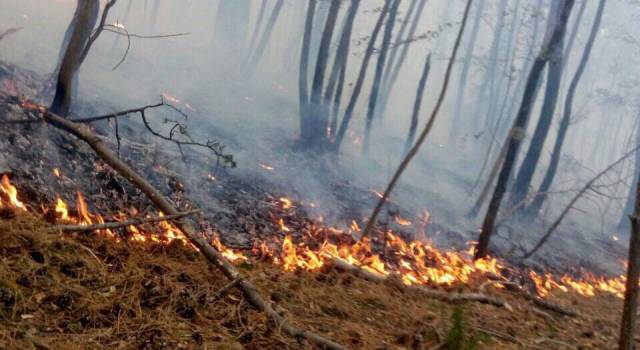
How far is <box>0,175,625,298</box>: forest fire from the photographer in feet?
14.2

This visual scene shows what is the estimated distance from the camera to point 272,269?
4863 millimetres

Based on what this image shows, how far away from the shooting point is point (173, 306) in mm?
3359

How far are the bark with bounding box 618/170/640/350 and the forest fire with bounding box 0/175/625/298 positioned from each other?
272cm

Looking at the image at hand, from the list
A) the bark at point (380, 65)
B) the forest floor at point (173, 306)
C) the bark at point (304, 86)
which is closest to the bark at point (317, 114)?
the bark at point (304, 86)

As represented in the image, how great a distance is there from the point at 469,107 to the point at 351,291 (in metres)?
43.8

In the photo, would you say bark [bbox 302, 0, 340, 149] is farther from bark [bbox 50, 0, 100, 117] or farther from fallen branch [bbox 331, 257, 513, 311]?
fallen branch [bbox 331, 257, 513, 311]

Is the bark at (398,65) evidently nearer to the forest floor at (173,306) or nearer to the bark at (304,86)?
the bark at (304,86)

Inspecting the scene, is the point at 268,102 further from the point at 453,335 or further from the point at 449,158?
the point at 453,335

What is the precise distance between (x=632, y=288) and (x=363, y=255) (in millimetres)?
4213

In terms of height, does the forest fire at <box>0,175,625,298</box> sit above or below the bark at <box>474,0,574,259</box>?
below

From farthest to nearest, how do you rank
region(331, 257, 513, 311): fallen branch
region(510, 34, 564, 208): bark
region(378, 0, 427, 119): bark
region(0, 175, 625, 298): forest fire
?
region(378, 0, 427, 119): bark < region(510, 34, 564, 208): bark < region(331, 257, 513, 311): fallen branch < region(0, 175, 625, 298): forest fire

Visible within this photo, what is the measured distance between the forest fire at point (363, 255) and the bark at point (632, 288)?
2.72 m

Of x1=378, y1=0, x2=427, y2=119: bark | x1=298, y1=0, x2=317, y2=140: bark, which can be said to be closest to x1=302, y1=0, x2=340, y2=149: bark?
x1=298, y1=0, x2=317, y2=140: bark

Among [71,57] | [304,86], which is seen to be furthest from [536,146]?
[71,57]
